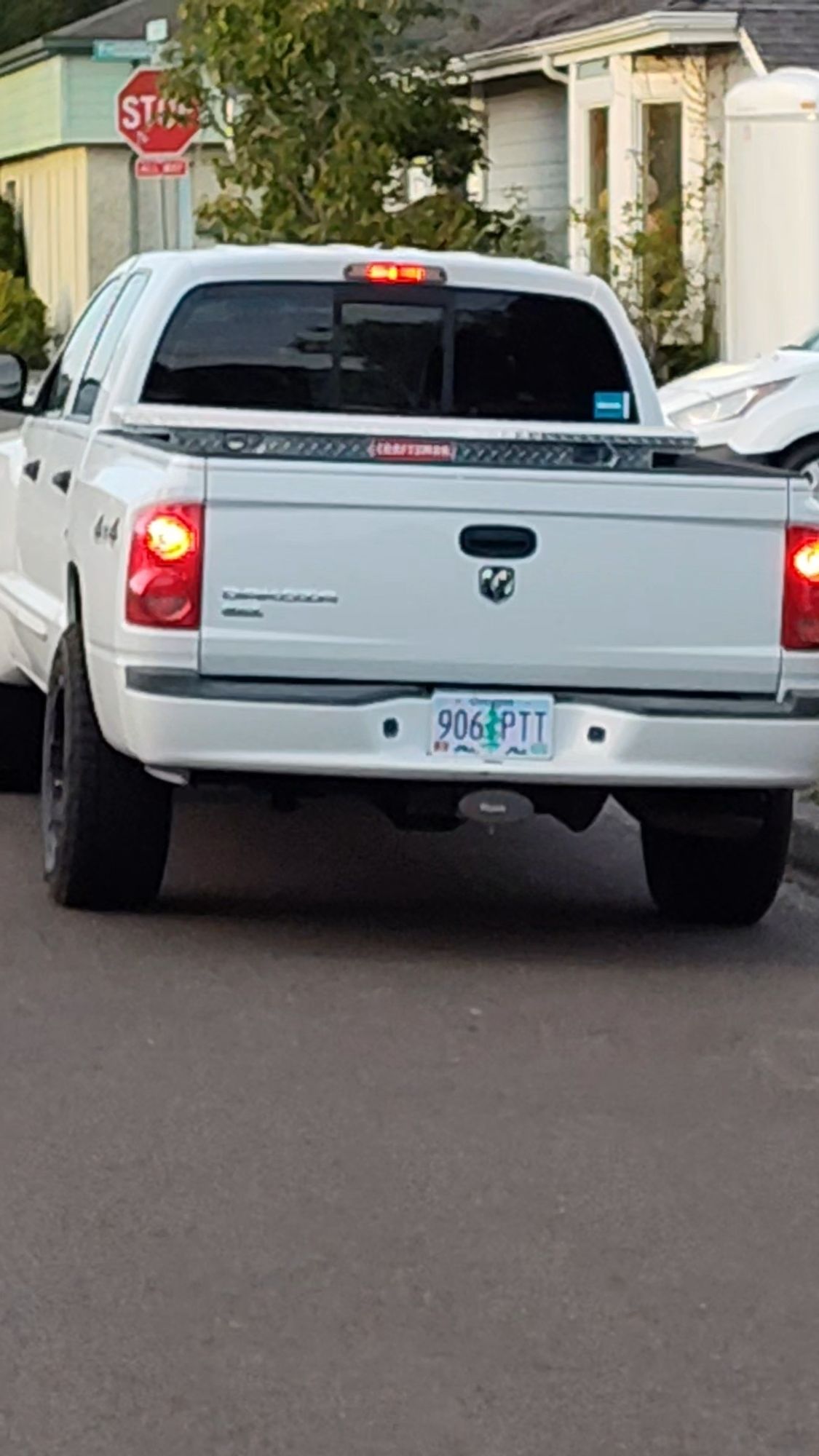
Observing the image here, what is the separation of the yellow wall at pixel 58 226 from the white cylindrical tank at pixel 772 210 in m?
19.7

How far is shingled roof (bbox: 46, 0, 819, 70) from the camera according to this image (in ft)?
80.0

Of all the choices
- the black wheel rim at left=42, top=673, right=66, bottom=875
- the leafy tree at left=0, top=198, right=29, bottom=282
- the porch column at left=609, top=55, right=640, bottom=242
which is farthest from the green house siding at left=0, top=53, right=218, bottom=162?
the black wheel rim at left=42, top=673, right=66, bottom=875

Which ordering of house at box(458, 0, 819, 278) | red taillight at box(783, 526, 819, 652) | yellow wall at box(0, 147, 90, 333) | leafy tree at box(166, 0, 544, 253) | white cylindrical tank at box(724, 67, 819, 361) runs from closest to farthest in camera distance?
red taillight at box(783, 526, 819, 652) → white cylindrical tank at box(724, 67, 819, 361) → house at box(458, 0, 819, 278) → leafy tree at box(166, 0, 544, 253) → yellow wall at box(0, 147, 90, 333)

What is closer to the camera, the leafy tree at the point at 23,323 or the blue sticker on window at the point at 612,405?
the blue sticker on window at the point at 612,405

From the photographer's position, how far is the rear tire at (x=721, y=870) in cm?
912

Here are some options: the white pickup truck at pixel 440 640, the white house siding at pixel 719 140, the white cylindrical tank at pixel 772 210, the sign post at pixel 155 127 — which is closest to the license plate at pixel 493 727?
the white pickup truck at pixel 440 640

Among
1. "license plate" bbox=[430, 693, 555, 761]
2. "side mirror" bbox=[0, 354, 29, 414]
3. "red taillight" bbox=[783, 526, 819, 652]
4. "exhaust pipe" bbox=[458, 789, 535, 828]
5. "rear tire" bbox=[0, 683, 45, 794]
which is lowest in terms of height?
"rear tire" bbox=[0, 683, 45, 794]

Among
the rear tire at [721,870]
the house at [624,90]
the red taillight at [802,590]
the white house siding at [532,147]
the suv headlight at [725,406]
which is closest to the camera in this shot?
the red taillight at [802,590]

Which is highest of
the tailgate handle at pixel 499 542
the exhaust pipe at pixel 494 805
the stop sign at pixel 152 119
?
the stop sign at pixel 152 119

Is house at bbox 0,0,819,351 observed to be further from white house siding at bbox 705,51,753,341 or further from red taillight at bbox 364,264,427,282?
red taillight at bbox 364,264,427,282

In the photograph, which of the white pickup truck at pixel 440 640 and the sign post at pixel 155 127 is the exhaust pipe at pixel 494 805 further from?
the sign post at pixel 155 127

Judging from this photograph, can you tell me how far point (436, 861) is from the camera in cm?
1052

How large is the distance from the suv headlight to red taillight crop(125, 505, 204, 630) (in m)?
10.1

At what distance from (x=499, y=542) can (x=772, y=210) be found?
1480 centimetres
